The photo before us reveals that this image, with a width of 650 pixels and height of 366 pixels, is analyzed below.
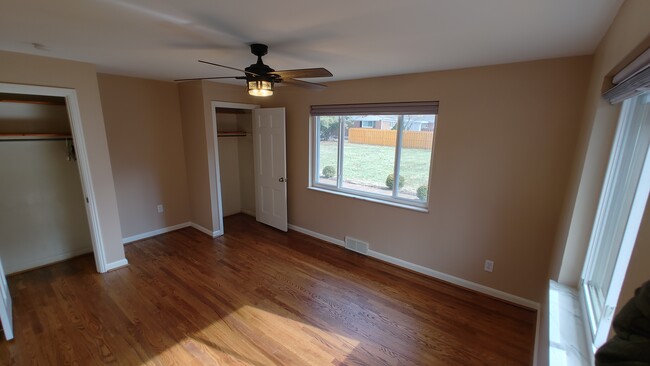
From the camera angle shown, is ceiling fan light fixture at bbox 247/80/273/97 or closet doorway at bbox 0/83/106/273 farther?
closet doorway at bbox 0/83/106/273

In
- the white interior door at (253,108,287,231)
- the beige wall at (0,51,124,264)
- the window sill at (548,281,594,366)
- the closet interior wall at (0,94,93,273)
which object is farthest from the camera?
the white interior door at (253,108,287,231)

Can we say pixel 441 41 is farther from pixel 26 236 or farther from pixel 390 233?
pixel 26 236

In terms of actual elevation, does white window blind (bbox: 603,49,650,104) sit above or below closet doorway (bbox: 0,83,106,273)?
above

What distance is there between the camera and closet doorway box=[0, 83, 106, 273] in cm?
278

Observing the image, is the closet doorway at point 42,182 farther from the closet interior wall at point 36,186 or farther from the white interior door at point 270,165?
the white interior door at point 270,165

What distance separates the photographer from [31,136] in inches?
110

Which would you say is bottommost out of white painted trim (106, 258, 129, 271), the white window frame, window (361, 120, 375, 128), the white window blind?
white painted trim (106, 258, 129, 271)

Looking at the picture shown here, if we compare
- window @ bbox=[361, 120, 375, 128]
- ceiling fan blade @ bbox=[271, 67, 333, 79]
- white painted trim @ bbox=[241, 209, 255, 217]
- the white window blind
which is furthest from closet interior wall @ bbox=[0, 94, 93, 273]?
the white window blind

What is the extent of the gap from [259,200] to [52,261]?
2.62 m

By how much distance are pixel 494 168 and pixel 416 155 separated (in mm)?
791

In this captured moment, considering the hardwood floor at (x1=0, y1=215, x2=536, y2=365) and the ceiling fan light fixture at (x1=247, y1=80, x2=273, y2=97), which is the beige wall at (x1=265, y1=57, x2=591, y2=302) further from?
the ceiling fan light fixture at (x1=247, y1=80, x2=273, y2=97)

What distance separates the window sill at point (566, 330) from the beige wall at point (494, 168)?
845 mm

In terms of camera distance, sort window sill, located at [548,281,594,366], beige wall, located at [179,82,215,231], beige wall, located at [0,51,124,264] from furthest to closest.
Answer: beige wall, located at [179,82,215,231], beige wall, located at [0,51,124,264], window sill, located at [548,281,594,366]

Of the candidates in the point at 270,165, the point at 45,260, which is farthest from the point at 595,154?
the point at 45,260
